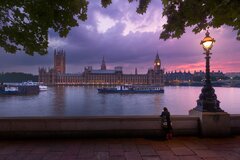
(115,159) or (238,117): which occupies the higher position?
(238,117)

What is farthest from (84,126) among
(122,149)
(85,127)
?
(122,149)

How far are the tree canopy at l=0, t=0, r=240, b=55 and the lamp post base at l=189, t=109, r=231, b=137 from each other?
2.72 meters

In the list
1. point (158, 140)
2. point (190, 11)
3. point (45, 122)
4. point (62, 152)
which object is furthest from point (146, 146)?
point (190, 11)

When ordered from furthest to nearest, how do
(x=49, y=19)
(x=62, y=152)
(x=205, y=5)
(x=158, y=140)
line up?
(x=158, y=140) < (x=62, y=152) < (x=49, y=19) < (x=205, y=5)

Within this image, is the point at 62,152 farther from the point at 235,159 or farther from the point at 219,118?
the point at 219,118

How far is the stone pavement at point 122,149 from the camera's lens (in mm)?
6574

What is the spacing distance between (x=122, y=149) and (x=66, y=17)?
344 cm

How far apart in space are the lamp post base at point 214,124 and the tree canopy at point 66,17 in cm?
272

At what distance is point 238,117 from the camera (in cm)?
898

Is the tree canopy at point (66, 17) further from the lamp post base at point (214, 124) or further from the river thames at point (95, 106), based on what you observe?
the river thames at point (95, 106)

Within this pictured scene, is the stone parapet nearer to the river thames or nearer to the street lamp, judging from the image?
the street lamp

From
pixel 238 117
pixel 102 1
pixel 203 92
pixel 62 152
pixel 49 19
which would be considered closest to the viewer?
pixel 102 1

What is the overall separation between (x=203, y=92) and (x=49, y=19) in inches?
224

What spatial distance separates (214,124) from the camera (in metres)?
8.73
